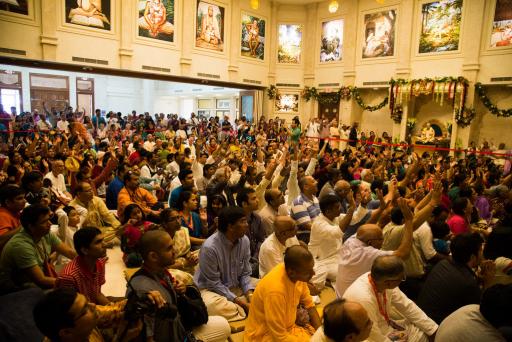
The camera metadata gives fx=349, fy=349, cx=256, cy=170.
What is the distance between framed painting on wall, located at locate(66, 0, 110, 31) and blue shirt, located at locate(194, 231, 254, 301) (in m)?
13.1

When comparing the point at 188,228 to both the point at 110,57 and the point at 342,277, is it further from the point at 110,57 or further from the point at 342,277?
the point at 110,57

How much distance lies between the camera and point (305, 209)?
438 centimetres

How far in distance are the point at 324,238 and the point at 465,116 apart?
13.5 metres

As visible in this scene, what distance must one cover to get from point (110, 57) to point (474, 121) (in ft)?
49.9

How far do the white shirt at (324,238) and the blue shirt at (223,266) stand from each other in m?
0.86

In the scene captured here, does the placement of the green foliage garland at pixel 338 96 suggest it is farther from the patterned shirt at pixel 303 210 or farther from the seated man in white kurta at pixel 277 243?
the seated man in white kurta at pixel 277 243

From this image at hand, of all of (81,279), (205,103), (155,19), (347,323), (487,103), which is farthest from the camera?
(205,103)

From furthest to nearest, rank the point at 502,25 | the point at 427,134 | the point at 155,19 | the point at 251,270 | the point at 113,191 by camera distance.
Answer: the point at 427,134 < the point at 155,19 < the point at 502,25 < the point at 113,191 < the point at 251,270

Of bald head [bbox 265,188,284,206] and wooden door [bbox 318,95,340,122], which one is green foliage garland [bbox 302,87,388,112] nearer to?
wooden door [bbox 318,95,340,122]

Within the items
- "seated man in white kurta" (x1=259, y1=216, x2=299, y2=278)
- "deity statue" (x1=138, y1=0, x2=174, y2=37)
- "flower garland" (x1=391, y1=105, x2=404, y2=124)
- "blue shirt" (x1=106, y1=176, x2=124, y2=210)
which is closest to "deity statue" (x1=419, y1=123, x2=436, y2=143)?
"flower garland" (x1=391, y1=105, x2=404, y2=124)

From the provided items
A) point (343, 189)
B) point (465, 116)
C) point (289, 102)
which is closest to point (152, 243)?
point (343, 189)

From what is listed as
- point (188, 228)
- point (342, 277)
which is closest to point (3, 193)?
point (188, 228)

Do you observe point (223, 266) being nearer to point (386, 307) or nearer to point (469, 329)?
point (386, 307)

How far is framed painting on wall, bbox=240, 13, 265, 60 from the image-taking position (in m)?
18.1
